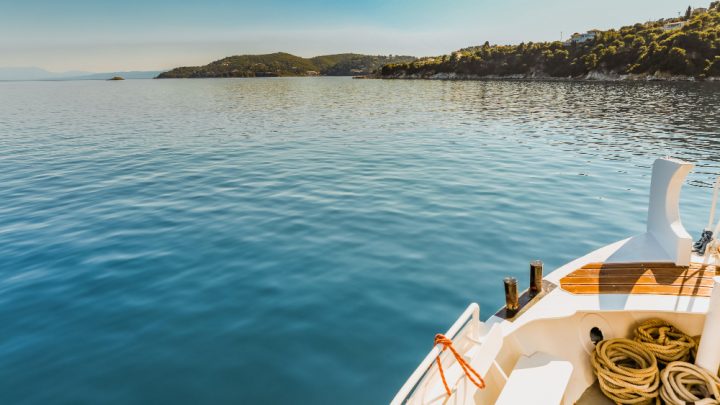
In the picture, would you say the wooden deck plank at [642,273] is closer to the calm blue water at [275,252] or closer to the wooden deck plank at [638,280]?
the wooden deck plank at [638,280]

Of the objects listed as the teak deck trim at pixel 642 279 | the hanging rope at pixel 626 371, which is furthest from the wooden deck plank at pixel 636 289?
the hanging rope at pixel 626 371

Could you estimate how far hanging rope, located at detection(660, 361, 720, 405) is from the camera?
460 cm

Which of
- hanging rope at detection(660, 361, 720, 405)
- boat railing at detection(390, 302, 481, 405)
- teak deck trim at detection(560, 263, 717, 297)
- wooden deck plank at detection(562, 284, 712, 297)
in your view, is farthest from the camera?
teak deck trim at detection(560, 263, 717, 297)

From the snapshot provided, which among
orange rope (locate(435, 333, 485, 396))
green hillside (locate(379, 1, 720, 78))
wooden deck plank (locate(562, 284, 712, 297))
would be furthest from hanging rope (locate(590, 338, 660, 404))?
green hillside (locate(379, 1, 720, 78))

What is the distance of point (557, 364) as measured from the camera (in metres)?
5.37

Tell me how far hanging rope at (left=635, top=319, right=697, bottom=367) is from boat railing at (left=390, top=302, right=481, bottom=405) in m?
2.40

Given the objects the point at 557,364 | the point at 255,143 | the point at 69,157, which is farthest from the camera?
the point at 255,143

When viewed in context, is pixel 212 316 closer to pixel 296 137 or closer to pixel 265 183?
pixel 265 183

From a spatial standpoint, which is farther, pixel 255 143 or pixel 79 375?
pixel 255 143

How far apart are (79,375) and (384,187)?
1307 centimetres

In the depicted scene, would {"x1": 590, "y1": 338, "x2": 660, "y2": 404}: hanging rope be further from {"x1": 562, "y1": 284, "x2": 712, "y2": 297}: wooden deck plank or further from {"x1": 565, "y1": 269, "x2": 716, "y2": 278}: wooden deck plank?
{"x1": 565, "y1": 269, "x2": 716, "y2": 278}: wooden deck plank

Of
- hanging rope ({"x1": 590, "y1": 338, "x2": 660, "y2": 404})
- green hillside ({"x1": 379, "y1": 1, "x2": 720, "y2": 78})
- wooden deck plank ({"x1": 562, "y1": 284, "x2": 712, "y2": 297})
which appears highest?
green hillside ({"x1": 379, "y1": 1, "x2": 720, "y2": 78})

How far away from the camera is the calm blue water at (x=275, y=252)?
682 cm

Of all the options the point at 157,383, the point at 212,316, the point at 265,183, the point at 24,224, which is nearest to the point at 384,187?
the point at 265,183
